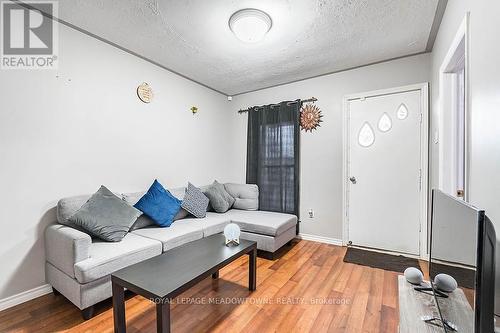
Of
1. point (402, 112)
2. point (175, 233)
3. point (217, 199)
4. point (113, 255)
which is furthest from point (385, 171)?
point (113, 255)

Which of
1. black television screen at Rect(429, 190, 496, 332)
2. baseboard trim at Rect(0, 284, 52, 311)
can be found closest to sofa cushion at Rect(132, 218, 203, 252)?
baseboard trim at Rect(0, 284, 52, 311)

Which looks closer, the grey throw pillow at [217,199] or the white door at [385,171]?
the white door at [385,171]

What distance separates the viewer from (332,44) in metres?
2.61

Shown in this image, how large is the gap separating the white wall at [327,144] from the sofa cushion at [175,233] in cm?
179

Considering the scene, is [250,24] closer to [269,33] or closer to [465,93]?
[269,33]

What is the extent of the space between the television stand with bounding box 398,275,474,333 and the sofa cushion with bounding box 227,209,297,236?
5.04 ft

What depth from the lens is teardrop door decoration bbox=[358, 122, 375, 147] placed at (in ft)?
10.3

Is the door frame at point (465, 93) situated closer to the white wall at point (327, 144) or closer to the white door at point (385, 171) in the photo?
the white door at point (385, 171)

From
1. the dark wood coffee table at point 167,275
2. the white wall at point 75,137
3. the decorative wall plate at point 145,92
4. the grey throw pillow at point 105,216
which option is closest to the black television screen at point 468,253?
the dark wood coffee table at point 167,275

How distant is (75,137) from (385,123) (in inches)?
143

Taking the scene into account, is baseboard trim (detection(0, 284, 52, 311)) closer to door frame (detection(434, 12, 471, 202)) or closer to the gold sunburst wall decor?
door frame (detection(434, 12, 471, 202))

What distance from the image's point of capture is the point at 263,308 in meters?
1.89

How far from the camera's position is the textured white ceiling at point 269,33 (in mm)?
1987

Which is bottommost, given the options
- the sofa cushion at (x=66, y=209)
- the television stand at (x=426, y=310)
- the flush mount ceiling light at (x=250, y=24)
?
the television stand at (x=426, y=310)
